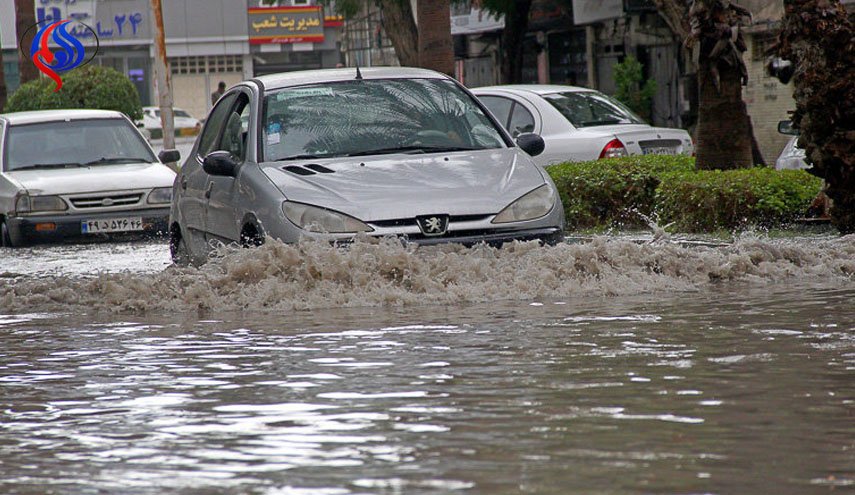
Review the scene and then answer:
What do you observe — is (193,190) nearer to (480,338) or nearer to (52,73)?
(480,338)

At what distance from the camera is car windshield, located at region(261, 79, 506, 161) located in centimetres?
1113

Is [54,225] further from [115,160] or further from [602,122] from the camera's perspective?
[602,122]

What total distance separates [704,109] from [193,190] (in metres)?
6.76

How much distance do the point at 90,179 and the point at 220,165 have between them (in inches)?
266

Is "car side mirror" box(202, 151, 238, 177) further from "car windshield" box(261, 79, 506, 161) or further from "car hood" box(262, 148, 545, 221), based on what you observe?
"car hood" box(262, 148, 545, 221)

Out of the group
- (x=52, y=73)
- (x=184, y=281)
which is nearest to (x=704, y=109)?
(x=184, y=281)

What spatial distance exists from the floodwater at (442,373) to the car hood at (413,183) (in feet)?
0.92

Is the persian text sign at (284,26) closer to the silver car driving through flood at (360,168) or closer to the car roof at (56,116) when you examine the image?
the car roof at (56,116)

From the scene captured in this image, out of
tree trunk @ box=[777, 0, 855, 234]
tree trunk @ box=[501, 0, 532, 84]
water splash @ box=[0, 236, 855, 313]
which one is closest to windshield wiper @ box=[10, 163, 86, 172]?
water splash @ box=[0, 236, 855, 313]

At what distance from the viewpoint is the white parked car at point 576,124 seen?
19.2m

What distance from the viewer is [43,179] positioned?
17.5 meters

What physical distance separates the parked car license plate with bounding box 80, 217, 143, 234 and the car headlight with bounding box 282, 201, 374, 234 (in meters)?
7.57

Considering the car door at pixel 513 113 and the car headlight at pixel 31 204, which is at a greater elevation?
the car door at pixel 513 113

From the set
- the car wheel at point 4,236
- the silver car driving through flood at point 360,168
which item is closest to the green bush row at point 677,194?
the silver car driving through flood at point 360,168
